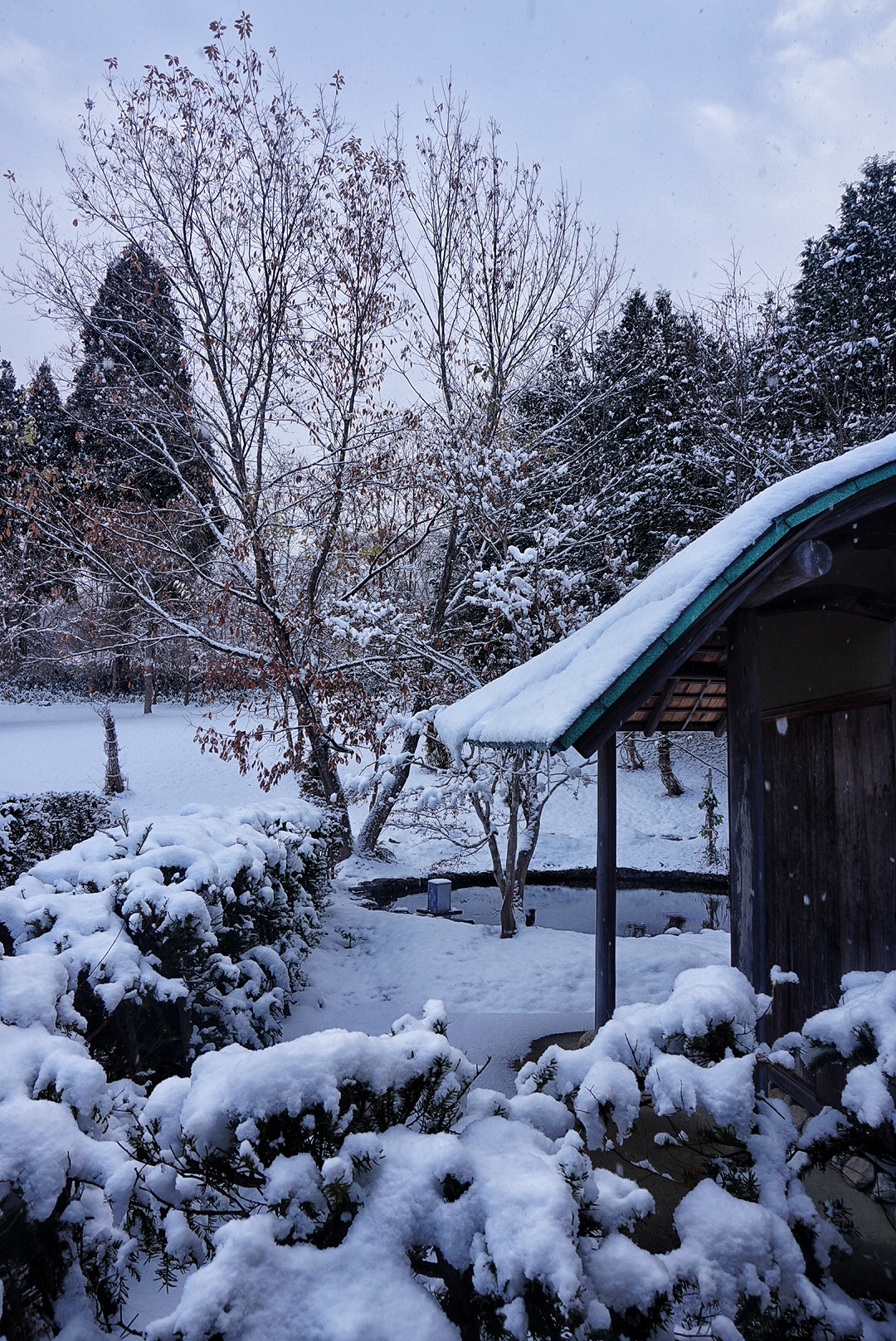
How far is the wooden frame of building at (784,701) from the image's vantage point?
3408 millimetres

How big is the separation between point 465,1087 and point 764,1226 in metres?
0.77

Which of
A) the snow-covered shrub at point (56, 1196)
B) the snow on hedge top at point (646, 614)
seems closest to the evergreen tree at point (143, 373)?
the snow on hedge top at point (646, 614)

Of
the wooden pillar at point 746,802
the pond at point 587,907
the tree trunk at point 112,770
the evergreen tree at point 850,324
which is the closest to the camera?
the wooden pillar at point 746,802

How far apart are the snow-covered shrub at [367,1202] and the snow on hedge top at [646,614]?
70.9 inches

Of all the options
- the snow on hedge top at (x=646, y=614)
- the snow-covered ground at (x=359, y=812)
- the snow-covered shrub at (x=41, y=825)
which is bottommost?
the snow-covered ground at (x=359, y=812)

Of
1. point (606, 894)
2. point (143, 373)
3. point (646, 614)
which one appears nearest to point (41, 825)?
point (143, 373)

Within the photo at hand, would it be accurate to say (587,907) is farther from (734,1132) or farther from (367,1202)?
(367,1202)

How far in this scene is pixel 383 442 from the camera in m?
11.6

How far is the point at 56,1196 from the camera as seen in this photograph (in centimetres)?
170

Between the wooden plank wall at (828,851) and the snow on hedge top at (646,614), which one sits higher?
the snow on hedge top at (646,614)

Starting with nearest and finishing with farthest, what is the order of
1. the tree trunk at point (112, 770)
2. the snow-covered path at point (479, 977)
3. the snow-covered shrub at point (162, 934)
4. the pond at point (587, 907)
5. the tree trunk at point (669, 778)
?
the snow-covered shrub at point (162, 934) → the snow-covered path at point (479, 977) → the pond at point (587, 907) → the tree trunk at point (112, 770) → the tree trunk at point (669, 778)

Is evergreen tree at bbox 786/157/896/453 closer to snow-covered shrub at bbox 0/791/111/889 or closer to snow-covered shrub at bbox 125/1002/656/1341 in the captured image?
snow-covered shrub at bbox 0/791/111/889

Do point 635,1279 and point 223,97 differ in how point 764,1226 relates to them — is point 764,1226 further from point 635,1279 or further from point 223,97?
point 223,97

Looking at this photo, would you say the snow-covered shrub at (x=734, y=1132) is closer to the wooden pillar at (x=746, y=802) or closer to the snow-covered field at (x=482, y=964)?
the wooden pillar at (x=746, y=802)
